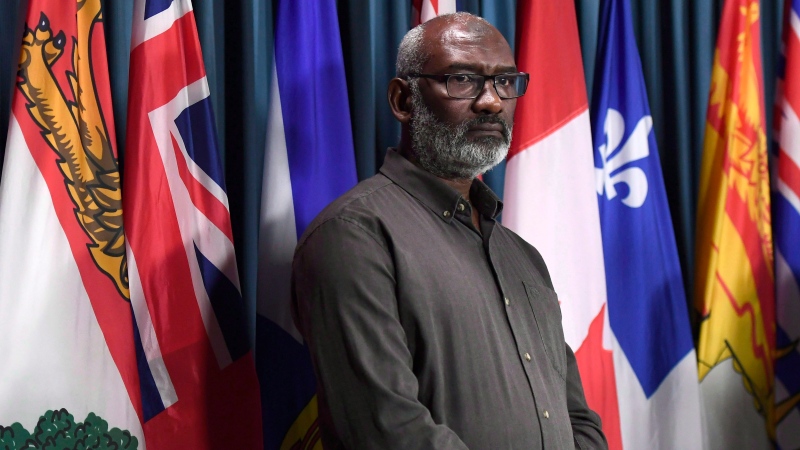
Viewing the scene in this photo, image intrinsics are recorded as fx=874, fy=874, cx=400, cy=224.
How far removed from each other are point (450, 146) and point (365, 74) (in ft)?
1.77

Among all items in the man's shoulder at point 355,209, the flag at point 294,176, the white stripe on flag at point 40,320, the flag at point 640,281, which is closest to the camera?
the man's shoulder at point 355,209

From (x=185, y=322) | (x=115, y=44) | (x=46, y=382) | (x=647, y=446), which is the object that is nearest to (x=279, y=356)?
(x=185, y=322)

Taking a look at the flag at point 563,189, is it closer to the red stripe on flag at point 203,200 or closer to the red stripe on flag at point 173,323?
the red stripe on flag at point 203,200

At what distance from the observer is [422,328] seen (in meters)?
1.47

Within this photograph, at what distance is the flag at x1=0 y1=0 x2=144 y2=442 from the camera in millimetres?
1620

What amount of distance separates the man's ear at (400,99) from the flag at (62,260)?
0.59 metres

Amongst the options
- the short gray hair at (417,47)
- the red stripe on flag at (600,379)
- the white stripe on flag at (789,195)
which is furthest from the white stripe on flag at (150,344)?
the white stripe on flag at (789,195)

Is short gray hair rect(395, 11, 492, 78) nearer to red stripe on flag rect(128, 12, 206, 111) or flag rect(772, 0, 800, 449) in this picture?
red stripe on flag rect(128, 12, 206, 111)

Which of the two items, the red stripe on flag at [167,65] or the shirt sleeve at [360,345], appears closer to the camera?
the shirt sleeve at [360,345]

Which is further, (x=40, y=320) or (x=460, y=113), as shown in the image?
(x=460, y=113)

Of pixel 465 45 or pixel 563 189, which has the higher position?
pixel 465 45

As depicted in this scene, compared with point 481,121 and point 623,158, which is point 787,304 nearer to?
point 623,158

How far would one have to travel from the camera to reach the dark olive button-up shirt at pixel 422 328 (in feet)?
4.51

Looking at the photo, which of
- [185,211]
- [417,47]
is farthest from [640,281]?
[185,211]
